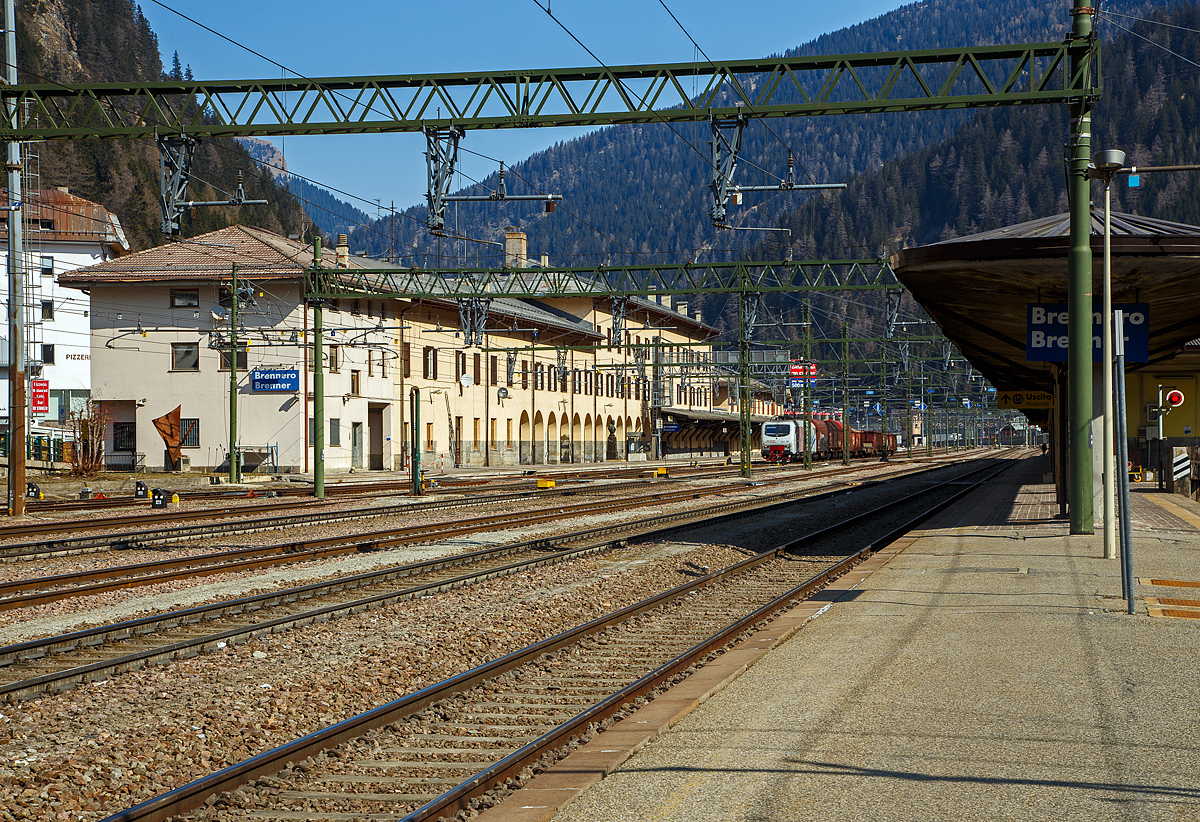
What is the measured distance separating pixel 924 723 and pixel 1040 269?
497 inches

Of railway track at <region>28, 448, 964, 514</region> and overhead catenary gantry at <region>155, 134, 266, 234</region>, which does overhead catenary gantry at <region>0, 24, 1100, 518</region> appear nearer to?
overhead catenary gantry at <region>155, 134, 266, 234</region>

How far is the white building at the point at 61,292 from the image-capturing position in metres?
71.6

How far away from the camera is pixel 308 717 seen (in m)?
7.80

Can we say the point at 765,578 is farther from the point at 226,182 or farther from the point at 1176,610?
the point at 226,182

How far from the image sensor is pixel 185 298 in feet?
170

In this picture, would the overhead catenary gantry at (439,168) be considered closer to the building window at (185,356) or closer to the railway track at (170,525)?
the railway track at (170,525)

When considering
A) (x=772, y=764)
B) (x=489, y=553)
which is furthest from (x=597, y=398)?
(x=772, y=764)

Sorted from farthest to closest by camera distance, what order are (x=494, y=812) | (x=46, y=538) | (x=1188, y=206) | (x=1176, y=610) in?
1. (x=1188, y=206)
2. (x=46, y=538)
3. (x=1176, y=610)
4. (x=494, y=812)

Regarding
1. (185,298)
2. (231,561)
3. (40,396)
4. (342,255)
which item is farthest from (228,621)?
(342,255)

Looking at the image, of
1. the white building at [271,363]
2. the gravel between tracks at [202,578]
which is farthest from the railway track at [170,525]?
the white building at [271,363]

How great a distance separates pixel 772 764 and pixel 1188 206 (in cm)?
19317

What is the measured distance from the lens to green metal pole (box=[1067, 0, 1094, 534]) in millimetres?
17094

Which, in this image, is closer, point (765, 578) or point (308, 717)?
point (308, 717)

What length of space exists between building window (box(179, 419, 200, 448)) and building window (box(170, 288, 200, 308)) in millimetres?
5191
